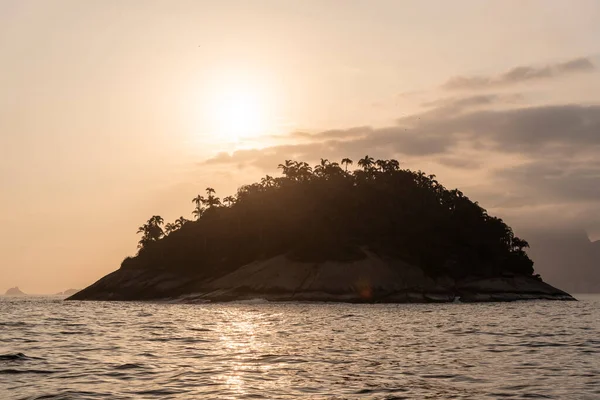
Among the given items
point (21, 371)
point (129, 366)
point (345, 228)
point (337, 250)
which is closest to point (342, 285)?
point (337, 250)

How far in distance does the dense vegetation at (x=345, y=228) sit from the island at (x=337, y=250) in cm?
33

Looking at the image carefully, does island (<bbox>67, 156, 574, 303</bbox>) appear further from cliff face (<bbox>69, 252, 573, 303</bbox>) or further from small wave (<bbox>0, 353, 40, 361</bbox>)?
small wave (<bbox>0, 353, 40, 361</bbox>)

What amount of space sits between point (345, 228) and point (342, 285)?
29.6 meters

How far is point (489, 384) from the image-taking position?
2247 cm

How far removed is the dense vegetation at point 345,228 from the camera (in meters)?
146

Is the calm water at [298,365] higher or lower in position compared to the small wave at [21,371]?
lower

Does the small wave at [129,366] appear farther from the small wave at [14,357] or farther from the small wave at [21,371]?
the small wave at [14,357]

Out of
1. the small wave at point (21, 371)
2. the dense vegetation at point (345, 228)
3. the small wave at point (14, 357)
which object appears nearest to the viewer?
the small wave at point (21, 371)

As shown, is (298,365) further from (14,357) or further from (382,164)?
(382,164)

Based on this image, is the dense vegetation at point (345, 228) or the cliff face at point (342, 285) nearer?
the cliff face at point (342, 285)

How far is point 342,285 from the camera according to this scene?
12462 centimetres

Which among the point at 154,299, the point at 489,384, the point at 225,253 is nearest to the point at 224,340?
the point at 489,384

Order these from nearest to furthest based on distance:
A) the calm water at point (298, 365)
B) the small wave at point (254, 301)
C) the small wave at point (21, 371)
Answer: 1. the calm water at point (298, 365)
2. the small wave at point (21, 371)
3. the small wave at point (254, 301)

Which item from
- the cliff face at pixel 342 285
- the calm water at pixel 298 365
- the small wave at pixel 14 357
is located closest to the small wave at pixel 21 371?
the calm water at pixel 298 365
